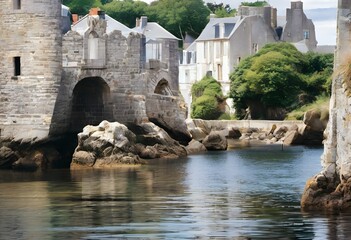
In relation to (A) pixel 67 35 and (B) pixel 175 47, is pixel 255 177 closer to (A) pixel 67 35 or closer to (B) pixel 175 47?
(A) pixel 67 35

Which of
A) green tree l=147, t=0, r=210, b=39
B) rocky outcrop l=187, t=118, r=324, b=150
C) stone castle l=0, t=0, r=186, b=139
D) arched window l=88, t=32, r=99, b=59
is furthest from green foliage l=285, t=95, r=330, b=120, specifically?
green tree l=147, t=0, r=210, b=39

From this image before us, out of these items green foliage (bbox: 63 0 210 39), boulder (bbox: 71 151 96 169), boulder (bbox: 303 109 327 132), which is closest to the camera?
boulder (bbox: 71 151 96 169)

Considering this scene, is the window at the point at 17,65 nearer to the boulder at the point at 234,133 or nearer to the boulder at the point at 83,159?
the boulder at the point at 83,159

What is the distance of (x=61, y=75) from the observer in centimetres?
5272

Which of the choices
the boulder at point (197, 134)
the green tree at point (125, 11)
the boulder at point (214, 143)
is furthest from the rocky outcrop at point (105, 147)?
the green tree at point (125, 11)

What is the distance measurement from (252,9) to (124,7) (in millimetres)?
16697

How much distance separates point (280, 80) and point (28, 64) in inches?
1474

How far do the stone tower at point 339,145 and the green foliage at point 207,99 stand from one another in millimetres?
60282

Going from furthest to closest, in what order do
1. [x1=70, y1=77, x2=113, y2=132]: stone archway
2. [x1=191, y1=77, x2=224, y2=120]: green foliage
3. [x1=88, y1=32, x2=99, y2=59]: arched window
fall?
1. [x1=191, y1=77, x2=224, y2=120]: green foliage
2. [x1=70, y1=77, x2=113, y2=132]: stone archway
3. [x1=88, y1=32, x2=99, y2=59]: arched window

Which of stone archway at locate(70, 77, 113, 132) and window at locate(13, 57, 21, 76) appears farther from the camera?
stone archway at locate(70, 77, 113, 132)

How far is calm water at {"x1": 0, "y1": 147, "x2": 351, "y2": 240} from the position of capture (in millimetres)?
29234

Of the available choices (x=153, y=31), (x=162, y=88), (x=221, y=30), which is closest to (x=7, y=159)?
(x=162, y=88)

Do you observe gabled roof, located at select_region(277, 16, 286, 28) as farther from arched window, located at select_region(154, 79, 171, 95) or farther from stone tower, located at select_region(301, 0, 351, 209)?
stone tower, located at select_region(301, 0, 351, 209)

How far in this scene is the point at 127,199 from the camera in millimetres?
37062
